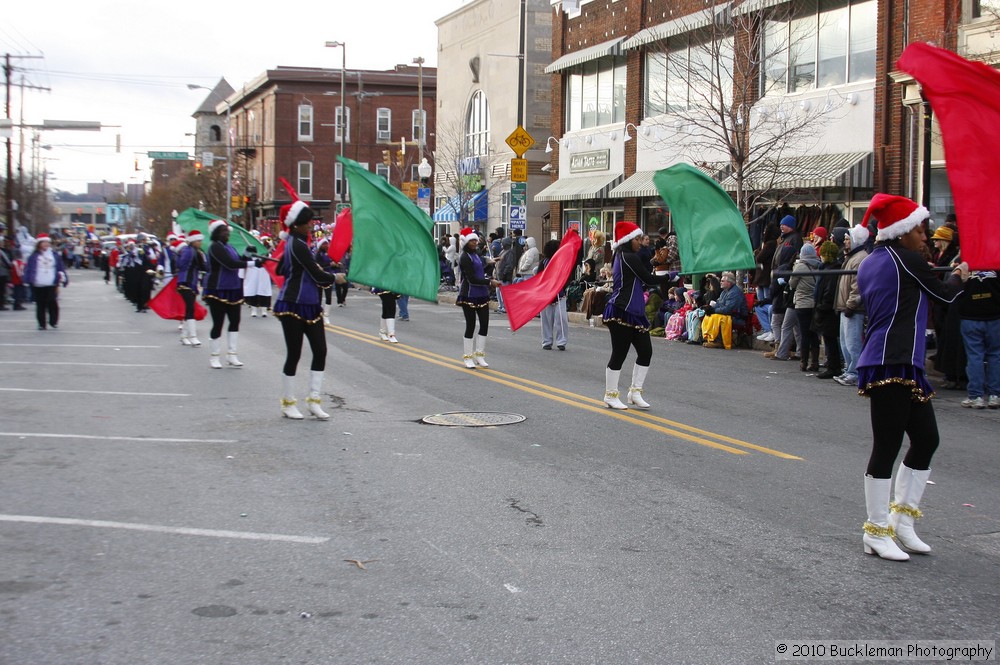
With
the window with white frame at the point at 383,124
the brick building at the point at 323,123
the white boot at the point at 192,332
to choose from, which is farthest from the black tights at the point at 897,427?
the window with white frame at the point at 383,124

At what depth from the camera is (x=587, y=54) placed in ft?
114

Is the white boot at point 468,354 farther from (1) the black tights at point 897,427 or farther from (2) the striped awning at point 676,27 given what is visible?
(2) the striped awning at point 676,27

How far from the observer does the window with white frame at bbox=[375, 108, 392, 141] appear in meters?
73.5

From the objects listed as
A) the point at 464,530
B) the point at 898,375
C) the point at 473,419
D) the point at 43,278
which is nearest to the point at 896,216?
the point at 898,375

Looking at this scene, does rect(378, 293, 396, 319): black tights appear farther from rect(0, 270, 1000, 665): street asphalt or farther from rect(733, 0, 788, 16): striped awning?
rect(733, 0, 788, 16): striped awning

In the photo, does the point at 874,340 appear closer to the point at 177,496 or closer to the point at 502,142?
the point at 177,496

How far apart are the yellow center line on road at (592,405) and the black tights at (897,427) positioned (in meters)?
2.75

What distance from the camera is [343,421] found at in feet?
34.2

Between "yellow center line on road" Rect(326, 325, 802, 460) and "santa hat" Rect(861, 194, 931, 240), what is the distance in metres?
3.11

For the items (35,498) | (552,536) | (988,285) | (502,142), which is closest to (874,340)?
(552,536)

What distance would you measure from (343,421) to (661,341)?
10294 millimetres

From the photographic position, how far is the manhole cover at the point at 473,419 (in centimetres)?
1027

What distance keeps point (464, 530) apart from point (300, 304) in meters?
Answer: 4.63

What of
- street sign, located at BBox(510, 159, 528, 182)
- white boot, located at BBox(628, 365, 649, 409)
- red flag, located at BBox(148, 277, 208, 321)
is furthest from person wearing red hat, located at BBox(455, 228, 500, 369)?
street sign, located at BBox(510, 159, 528, 182)
